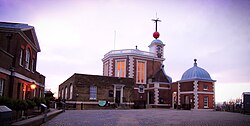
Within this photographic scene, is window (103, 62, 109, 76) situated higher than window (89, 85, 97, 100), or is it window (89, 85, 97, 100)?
window (103, 62, 109, 76)

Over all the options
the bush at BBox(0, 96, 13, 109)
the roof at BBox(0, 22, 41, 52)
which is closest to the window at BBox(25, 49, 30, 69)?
the roof at BBox(0, 22, 41, 52)

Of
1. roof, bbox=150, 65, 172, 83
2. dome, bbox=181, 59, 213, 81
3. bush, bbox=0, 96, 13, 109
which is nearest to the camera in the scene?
bush, bbox=0, 96, 13, 109

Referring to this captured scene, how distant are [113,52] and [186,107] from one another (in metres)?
14.7

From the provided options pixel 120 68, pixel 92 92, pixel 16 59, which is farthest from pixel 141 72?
pixel 16 59

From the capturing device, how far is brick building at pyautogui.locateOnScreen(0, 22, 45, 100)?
15.4 metres

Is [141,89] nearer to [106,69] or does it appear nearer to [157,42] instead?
[106,69]

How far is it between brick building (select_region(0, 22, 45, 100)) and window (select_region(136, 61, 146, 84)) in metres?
21.0

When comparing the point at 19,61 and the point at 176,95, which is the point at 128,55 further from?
the point at 19,61

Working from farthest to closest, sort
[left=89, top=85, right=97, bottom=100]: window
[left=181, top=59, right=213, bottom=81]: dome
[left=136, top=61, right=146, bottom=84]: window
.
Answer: [left=136, top=61, right=146, bottom=84]: window
[left=181, top=59, right=213, bottom=81]: dome
[left=89, top=85, right=97, bottom=100]: window

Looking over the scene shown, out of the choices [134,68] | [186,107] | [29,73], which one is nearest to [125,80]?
[134,68]

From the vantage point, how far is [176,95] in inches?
1524

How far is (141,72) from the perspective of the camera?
40594mm

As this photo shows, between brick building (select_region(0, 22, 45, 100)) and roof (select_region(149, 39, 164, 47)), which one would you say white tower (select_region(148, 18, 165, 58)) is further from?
brick building (select_region(0, 22, 45, 100))

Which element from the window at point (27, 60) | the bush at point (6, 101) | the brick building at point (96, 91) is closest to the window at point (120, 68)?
the brick building at point (96, 91)
